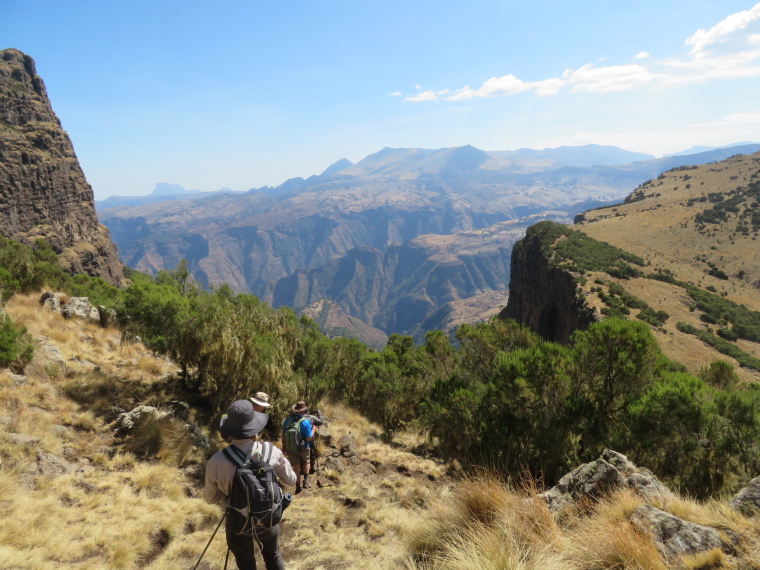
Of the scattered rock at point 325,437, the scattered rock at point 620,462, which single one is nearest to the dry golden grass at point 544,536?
the scattered rock at point 620,462

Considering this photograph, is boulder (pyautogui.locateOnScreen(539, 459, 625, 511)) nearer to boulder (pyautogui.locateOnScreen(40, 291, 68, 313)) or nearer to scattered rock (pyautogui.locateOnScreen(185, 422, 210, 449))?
scattered rock (pyautogui.locateOnScreen(185, 422, 210, 449))

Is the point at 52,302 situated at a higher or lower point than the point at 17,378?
higher

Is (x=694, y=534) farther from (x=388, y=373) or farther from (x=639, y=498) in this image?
(x=388, y=373)

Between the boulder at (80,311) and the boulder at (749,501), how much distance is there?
25.0 m

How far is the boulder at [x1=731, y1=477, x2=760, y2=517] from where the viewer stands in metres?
5.31

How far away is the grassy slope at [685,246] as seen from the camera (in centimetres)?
4674

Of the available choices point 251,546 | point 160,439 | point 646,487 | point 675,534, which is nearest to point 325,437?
point 160,439

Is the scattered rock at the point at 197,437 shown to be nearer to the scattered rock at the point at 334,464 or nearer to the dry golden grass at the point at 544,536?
the scattered rock at the point at 334,464

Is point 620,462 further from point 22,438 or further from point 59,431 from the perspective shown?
point 59,431

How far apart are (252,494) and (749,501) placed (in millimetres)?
7050

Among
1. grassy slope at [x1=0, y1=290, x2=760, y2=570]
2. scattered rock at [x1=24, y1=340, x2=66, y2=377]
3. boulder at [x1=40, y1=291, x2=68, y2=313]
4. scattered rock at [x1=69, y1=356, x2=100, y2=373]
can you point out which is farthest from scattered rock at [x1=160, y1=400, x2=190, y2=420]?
boulder at [x1=40, y1=291, x2=68, y2=313]

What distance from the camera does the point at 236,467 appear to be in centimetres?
516

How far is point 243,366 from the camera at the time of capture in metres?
14.1

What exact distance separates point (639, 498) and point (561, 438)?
6952mm
